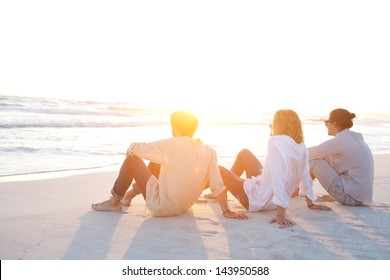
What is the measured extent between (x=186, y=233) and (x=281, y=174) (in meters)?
1.22

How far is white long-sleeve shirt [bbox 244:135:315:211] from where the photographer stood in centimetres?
464

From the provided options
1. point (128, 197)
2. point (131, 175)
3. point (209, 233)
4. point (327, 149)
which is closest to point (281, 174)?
point (209, 233)

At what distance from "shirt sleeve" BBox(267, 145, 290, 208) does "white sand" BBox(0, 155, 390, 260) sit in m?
0.31

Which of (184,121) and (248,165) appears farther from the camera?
(248,165)

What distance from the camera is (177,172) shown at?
473 centimetres

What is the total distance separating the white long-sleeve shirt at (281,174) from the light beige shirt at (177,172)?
0.55 m

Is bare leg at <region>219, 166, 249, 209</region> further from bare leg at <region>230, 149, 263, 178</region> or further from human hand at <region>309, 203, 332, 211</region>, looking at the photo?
human hand at <region>309, 203, 332, 211</region>

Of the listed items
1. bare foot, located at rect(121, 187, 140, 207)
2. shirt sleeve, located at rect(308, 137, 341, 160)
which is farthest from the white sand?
shirt sleeve, located at rect(308, 137, 341, 160)

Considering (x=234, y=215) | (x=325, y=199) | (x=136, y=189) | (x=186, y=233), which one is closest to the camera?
(x=186, y=233)

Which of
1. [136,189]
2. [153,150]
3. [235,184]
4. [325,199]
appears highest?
[153,150]

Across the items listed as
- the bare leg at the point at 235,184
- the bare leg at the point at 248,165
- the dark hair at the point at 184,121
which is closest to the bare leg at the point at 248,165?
the bare leg at the point at 248,165

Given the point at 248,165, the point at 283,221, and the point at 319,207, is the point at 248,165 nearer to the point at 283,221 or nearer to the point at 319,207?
the point at 319,207

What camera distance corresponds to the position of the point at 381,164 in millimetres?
10188
